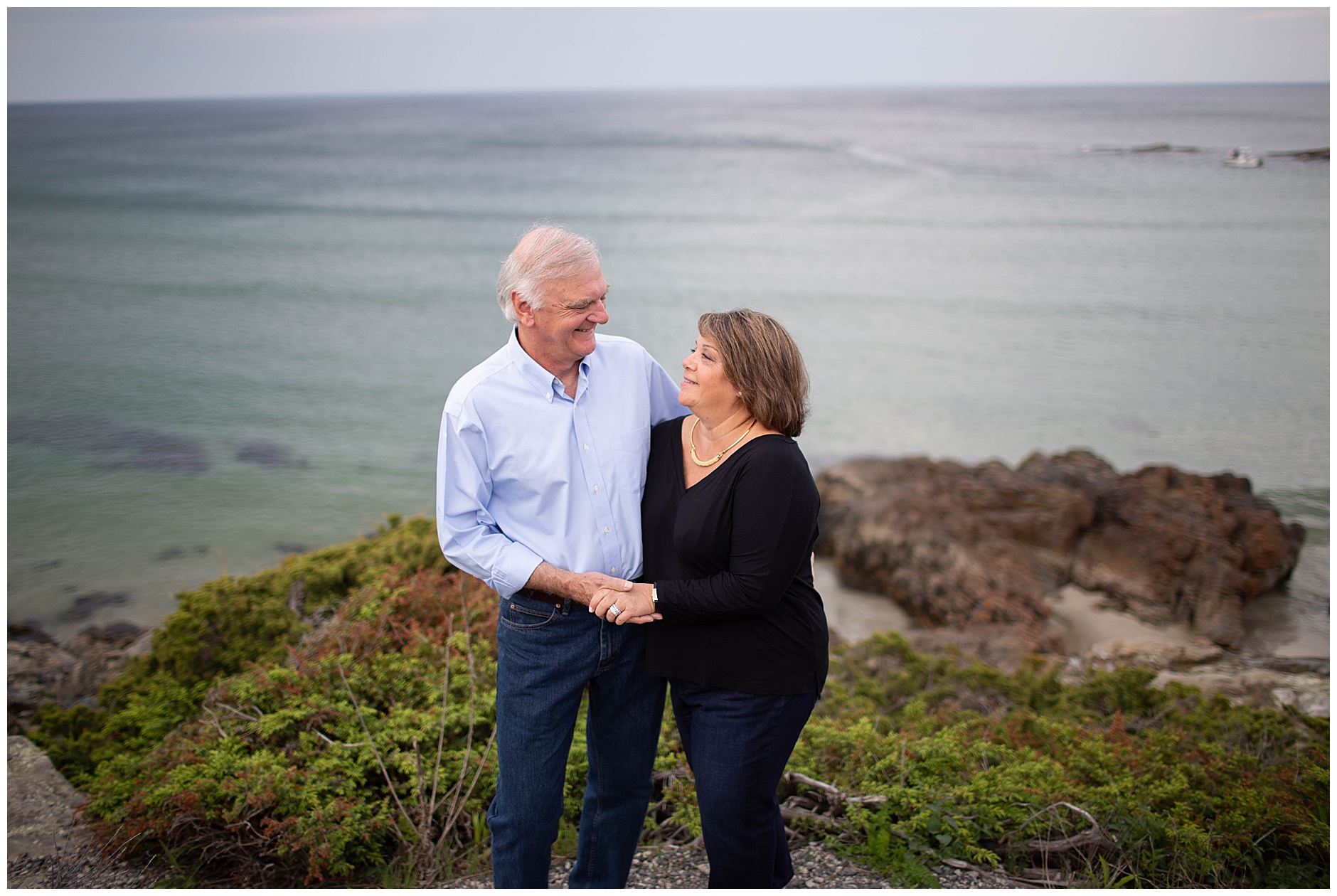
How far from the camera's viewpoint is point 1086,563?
900 centimetres

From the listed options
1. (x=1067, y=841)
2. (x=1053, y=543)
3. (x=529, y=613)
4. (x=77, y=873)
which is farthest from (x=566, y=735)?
(x=1053, y=543)

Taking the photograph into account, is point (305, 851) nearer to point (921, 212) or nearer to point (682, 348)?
point (682, 348)

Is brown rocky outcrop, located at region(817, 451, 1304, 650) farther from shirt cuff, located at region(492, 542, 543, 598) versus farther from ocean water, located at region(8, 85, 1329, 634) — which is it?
shirt cuff, located at region(492, 542, 543, 598)

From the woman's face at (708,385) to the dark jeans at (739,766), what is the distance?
0.86m

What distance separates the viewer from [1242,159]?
39.3m

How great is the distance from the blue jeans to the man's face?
0.80m

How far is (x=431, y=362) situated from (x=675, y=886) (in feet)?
65.8

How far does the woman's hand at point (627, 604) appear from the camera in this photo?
2.51m

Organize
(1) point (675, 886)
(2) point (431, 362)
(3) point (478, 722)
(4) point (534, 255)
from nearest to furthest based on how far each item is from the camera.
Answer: (4) point (534, 255) < (1) point (675, 886) < (3) point (478, 722) < (2) point (431, 362)

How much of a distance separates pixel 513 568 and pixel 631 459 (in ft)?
1.69

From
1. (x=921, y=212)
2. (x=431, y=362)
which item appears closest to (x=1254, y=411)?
(x=431, y=362)

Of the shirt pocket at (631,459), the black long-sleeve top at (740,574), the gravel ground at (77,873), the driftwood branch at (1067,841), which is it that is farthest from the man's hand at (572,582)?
the gravel ground at (77,873)

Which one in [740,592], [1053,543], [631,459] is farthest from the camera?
[1053,543]

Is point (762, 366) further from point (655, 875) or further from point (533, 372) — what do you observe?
point (655, 875)
